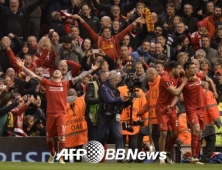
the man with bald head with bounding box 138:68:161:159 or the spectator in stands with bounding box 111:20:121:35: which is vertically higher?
the spectator in stands with bounding box 111:20:121:35

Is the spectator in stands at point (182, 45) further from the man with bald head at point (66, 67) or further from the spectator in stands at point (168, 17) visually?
the man with bald head at point (66, 67)

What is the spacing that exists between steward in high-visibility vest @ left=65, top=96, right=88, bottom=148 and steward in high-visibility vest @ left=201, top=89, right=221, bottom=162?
9.06ft

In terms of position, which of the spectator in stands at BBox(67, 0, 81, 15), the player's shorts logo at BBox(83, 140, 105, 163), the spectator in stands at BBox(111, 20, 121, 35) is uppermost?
the spectator in stands at BBox(67, 0, 81, 15)

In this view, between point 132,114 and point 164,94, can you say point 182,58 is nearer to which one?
point 132,114

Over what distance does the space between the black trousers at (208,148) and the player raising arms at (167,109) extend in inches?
40.6

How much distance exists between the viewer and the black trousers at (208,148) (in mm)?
20094

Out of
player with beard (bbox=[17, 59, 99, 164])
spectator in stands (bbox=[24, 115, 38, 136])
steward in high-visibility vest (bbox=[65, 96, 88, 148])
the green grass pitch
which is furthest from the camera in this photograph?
spectator in stands (bbox=[24, 115, 38, 136])

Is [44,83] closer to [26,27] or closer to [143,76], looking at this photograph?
[143,76]

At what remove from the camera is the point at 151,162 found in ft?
66.3

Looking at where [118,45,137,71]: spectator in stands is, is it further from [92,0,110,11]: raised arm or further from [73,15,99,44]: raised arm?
[92,0,110,11]: raised arm

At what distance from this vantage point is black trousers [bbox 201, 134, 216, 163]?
65.9 feet

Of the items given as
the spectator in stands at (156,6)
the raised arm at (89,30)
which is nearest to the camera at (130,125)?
the raised arm at (89,30)

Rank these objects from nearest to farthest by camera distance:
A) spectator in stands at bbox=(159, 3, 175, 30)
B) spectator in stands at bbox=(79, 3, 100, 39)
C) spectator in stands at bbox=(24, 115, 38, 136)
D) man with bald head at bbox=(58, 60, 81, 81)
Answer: spectator in stands at bbox=(24, 115, 38, 136) → man with bald head at bbox=(58, 60, 81, 81) → spectator in stands at bbox=(79, 3, 100, 39) → spectator in stands at bbox=(159, 3, 175, 30)

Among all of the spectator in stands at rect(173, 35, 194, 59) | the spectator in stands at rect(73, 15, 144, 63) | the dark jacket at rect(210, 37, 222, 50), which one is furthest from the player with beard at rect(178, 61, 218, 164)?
the dark jacket at rect(210, 37, 222, 50)
